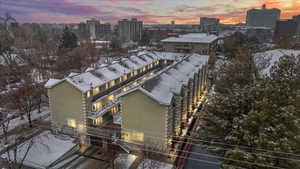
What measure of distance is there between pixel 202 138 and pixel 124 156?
31.9 ft

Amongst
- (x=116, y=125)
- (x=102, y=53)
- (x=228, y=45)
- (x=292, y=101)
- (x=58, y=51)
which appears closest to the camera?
(x=292, y=101)

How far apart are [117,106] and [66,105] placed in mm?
6860

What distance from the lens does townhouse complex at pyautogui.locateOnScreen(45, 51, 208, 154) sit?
2041 cm

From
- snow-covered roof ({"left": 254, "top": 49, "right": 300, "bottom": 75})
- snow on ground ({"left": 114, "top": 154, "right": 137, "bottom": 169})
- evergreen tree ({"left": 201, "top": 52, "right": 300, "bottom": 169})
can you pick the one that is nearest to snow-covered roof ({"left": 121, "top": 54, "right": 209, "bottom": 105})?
evergreen tree ({"left": 201, "top": 52, "right": 300, "bottom": 169})

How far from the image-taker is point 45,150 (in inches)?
794

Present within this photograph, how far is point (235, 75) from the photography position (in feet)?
84.5

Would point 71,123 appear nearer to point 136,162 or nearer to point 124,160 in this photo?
point 124,160

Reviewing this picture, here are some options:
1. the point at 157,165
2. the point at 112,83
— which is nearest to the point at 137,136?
the point at 157,165

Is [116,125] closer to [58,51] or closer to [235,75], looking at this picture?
[235,75]

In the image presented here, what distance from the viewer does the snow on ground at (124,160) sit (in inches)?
786

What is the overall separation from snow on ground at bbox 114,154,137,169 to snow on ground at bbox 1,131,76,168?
5237mm

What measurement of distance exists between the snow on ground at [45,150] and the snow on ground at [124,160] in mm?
5237

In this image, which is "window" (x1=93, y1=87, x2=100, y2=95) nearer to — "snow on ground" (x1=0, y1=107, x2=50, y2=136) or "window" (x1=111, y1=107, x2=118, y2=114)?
"window" (x1=111, y1=107, x2=118, y2=114)

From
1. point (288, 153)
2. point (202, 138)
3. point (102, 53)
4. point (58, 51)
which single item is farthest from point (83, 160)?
point (102, 53)
